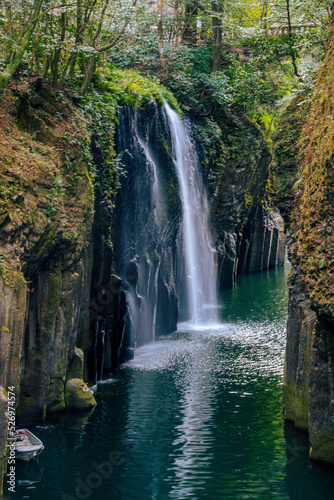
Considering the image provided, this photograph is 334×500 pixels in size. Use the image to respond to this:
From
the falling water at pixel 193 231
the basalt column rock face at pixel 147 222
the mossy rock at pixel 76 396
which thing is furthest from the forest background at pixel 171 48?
the mossy rock at pixel 76 396

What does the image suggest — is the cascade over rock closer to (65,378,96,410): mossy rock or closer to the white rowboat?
(65,378,96,410): mossy rock

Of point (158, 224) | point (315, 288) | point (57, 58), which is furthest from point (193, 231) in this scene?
point (315, 288)

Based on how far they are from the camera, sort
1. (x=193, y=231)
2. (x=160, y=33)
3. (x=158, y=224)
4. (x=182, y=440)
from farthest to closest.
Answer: (x=193, y=231) < (x=160, y=33) < (x=158, y=224) < (x=182, y=440)

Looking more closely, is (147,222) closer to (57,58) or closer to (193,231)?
(193,231)

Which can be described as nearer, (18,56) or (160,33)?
(18,56)

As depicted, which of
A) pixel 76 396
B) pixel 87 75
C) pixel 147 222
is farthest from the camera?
pixel 147 222

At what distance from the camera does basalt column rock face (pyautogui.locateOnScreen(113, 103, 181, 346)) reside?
65.0 feet

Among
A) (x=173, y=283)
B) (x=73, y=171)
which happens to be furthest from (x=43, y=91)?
(x=173, y=283)

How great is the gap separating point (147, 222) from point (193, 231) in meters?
7.25

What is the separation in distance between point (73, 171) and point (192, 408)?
22.1 ft

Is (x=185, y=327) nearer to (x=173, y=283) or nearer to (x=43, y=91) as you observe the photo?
(x=173, y=283)

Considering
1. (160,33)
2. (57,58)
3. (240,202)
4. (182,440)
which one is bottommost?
(182,440)

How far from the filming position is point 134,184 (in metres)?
20.3

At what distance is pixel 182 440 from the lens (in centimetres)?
1231
